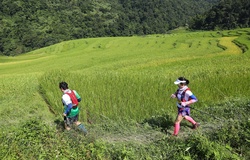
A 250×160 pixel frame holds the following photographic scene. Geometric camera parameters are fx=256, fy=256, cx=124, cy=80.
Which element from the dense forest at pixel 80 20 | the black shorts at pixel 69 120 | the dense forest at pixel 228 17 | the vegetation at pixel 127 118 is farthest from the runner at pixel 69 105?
the dense forest at pixel 80 20

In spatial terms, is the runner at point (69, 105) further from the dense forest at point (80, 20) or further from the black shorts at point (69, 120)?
the dense forest at point (80, 20)

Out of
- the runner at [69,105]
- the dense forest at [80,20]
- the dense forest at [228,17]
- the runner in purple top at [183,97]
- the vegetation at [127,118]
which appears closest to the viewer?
the vegetation at [127,118]

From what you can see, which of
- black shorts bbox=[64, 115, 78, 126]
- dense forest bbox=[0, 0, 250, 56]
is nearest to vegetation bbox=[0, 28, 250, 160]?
black shorts bbox=[64, 115, 78, 126]

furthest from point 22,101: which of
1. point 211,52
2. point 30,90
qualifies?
point 211,52

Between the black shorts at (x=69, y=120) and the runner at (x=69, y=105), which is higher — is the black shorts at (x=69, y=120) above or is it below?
below

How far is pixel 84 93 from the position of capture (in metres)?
10.5

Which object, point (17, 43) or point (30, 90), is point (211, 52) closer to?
point (30, 90)

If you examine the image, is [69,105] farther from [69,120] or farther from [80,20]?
[80,20]

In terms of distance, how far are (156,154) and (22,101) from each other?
25.5ft

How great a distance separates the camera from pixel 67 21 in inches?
3403

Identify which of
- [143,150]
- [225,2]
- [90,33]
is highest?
[143,150]

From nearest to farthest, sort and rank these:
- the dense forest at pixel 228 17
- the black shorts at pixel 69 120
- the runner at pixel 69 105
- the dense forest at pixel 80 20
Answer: the runner at pixel 69 105
the black shorts at pixel 69 120
the dense forest at pixel 228 17
the dense forest at pixel 80 20

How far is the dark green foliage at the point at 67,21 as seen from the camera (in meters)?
75.2

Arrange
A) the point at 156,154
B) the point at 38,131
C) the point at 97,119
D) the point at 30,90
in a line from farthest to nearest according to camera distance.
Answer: the point at 30,90
the point at 97,119
the point at 38,131
the point at 156,154
